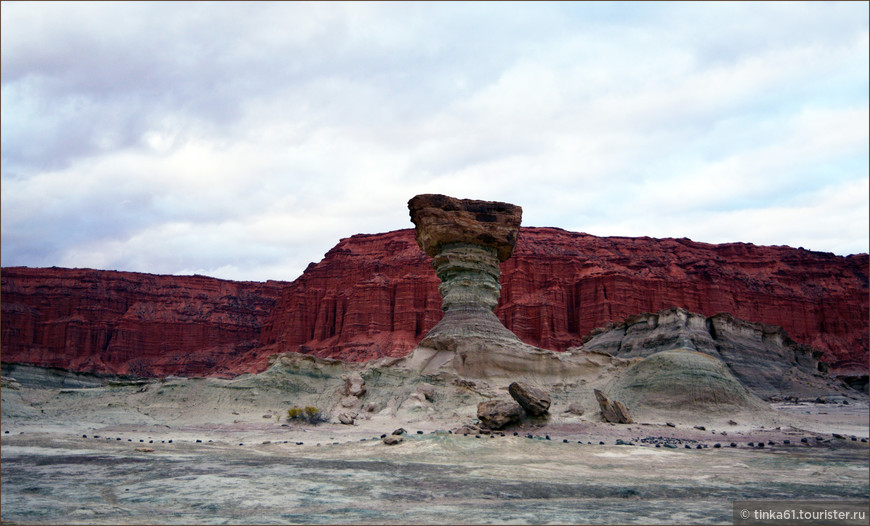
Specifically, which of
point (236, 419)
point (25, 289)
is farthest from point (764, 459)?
point (25, 289)

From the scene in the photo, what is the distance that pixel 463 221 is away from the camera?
27.8 metres

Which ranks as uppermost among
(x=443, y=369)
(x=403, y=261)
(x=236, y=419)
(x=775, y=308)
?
(x=403, y=261)

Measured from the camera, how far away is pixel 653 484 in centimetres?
984

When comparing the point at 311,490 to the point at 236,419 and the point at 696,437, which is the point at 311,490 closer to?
the point at 696,437

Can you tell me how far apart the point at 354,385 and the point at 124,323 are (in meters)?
94.3

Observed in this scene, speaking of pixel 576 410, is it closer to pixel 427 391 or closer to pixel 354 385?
pixel 427 391

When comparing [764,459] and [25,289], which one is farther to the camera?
[25,289]

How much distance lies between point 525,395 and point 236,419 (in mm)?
9734

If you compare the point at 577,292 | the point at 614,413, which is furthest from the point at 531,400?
the point at 577,292

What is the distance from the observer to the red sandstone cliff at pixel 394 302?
297 feet

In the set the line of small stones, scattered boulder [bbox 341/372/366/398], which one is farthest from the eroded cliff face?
the line of small stones

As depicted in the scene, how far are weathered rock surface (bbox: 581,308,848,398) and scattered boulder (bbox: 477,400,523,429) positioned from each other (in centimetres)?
2714

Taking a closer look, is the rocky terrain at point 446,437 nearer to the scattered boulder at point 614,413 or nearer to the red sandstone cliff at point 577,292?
the scattered boulder at point 614,413

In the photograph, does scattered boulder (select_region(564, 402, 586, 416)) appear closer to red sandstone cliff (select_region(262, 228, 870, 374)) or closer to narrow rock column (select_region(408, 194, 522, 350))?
narrow rock column (select_region(408, 194, 522, 350))
